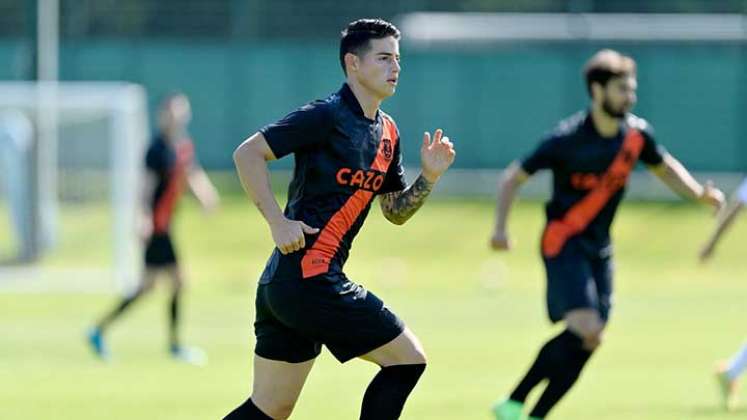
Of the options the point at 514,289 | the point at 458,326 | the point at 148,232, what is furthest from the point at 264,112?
the point at 148,232

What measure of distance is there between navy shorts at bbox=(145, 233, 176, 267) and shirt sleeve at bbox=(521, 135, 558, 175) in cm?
569

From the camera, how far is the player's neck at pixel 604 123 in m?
10.4

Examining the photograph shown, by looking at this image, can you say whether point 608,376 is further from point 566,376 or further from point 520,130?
point 520,130

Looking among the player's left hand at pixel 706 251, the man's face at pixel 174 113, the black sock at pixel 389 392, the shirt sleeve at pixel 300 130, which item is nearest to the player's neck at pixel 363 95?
the shirt sleeve at pixel 300 130

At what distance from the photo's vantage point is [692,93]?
31.2 meters

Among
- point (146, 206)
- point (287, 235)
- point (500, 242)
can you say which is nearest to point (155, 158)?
point (146, 206)

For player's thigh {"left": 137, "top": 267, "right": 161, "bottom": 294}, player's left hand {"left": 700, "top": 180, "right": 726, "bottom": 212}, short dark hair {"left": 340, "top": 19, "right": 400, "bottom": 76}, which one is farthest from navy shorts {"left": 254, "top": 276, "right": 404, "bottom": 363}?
player's thigh {"left": 137, "top": 267, "right": 161, "bottom": 294}

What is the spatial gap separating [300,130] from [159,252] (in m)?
8.06

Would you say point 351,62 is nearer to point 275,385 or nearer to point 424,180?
point 424,180

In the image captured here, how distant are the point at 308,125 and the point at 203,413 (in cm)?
404

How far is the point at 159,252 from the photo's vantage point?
604 inches

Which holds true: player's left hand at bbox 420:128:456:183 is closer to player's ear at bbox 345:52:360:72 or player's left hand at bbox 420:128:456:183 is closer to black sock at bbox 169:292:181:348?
→ player's ear at bbox 345:52:360:72

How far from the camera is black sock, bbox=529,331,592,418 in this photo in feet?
32.3

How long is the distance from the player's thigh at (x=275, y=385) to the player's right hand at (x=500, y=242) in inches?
110
